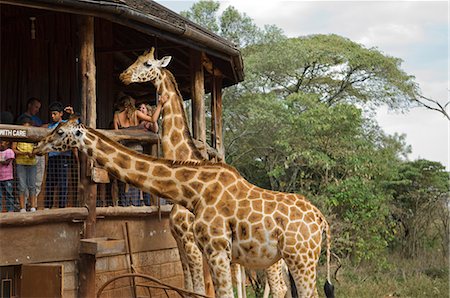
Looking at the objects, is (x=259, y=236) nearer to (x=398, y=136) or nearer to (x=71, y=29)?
(x=71, y=29)

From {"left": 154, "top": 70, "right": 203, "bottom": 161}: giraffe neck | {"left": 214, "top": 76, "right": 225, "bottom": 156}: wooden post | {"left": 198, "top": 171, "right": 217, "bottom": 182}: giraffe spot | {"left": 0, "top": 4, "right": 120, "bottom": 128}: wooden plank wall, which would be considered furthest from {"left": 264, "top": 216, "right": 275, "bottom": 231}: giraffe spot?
{"left": 0, "top": 4, "right": 120, "bottom": 128}: wooden plank wall

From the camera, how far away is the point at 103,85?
37.1 feet

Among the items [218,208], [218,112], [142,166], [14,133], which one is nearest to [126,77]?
[14,133]

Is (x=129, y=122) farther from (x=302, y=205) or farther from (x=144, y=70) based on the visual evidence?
(x=302, y=205)

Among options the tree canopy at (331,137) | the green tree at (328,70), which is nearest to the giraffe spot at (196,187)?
the tree canopy at (331,137)

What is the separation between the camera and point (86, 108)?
7855mm

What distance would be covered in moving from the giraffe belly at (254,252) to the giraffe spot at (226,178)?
63 centimetres

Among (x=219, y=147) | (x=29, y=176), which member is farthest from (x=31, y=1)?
(x=219, y=147)

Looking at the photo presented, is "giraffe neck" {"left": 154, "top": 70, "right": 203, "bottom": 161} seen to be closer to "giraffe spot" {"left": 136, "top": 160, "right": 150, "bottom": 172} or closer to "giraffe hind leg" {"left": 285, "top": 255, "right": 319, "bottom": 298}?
"giraffe spot" {"left": 136, "top": 160, "right": 150, "bottom": 172}

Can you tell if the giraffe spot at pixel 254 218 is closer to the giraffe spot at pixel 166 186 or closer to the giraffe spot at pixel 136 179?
the giraffe spot at pixel 166 186

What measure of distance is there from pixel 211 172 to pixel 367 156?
13.7m

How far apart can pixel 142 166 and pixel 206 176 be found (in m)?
0.69

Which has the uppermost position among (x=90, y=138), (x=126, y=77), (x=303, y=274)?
(x=126, y=77)

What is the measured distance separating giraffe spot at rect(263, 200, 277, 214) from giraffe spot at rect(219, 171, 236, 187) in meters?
0.44
